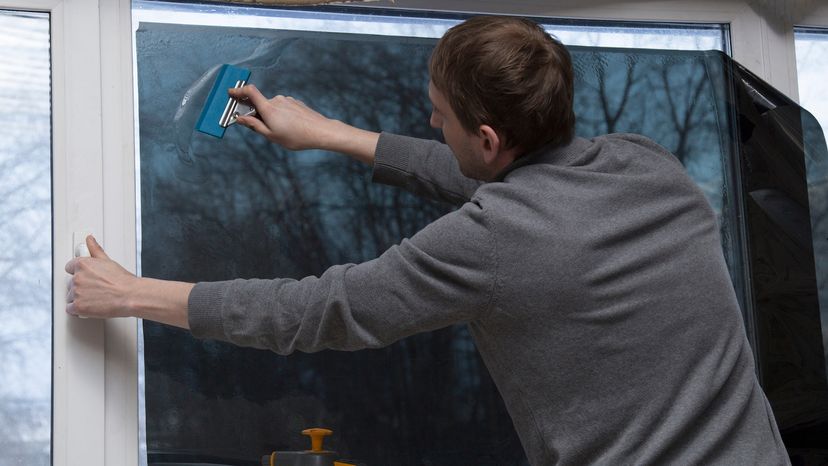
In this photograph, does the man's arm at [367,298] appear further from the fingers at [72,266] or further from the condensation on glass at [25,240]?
the condensation on glass at [25,240]

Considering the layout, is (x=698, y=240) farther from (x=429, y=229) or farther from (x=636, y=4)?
(x=636, y=4)

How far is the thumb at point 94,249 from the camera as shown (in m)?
1.34

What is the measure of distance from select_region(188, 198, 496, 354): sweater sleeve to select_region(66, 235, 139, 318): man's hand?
140 mm

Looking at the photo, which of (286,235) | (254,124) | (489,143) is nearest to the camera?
(489,143)

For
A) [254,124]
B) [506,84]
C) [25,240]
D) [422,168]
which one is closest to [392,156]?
[422,168]

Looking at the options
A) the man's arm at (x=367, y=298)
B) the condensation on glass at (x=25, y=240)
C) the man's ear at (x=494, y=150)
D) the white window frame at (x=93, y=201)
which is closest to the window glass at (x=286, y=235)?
the white window frame at (x=93, y=201)

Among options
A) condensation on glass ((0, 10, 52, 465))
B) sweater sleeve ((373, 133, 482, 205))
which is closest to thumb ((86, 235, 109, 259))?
condensation on glass ((0, 10, 52, 465))

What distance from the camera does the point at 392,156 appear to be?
1439mm

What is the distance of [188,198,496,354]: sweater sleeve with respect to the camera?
108 cm

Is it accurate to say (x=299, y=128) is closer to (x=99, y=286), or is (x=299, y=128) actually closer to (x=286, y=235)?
(x=286, y=235)

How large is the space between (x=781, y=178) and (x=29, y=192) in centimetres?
126

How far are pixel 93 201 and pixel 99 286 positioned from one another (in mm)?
194

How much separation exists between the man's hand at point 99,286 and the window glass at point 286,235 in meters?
0.12

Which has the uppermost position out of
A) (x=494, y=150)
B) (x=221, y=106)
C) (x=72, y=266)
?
(x=221, y=106)
